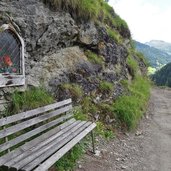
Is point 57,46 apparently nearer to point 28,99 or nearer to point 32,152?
point 28,99

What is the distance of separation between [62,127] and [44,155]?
174 cm

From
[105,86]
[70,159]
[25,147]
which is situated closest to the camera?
[25,147]

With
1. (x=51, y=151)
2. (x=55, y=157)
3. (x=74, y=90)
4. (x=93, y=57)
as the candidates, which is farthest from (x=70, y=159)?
(x=93, y=57)

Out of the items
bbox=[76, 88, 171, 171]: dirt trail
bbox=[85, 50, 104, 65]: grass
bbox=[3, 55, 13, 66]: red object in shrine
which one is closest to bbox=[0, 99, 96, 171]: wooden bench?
bbox=[76, 88, 171, 171]: dirt trail

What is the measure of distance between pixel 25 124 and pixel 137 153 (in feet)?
12.1

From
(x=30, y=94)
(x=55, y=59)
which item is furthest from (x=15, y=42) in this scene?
(x=55, y=59)

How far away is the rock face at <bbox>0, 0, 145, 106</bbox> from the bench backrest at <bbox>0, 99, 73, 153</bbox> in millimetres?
1215

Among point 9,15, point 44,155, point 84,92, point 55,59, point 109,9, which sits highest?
point 109,9

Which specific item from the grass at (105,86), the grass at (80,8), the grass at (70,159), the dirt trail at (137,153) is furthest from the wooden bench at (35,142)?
the grass at (105,86)

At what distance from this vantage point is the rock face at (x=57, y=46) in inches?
310

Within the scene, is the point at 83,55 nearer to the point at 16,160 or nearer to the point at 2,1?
the point at 2,1

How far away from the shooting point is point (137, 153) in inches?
320

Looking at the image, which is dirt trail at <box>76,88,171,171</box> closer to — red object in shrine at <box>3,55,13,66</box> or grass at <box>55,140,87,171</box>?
grass at <box>55,140,87,171</box>

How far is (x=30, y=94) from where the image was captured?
7383mm
